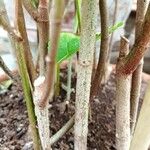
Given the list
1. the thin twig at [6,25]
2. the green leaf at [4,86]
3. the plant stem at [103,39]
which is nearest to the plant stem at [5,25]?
the thin twig at [6,25]

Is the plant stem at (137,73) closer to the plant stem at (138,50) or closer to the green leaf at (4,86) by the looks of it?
the plant stem at (138,50)

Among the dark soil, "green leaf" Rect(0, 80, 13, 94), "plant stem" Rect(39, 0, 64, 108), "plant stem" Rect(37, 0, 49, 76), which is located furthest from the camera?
"green leaf" Rect(0, 80, 13, 94)

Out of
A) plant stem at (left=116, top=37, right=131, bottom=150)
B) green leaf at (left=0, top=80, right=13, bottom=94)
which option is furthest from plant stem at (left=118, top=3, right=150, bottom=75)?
green leaf at (left=0, top=80, right=13, bottom=94)

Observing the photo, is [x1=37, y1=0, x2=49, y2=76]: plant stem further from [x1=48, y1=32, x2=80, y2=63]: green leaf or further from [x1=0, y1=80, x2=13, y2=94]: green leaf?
[x1=0, y1=80, x2=13, y2=94]: green leaf

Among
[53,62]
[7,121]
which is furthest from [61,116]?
[53,62]

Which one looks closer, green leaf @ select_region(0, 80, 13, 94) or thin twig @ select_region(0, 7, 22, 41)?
thin twig @ select_region(0, 7, 22, 41)

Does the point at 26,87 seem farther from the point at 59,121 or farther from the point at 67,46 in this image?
the point at 59,121
